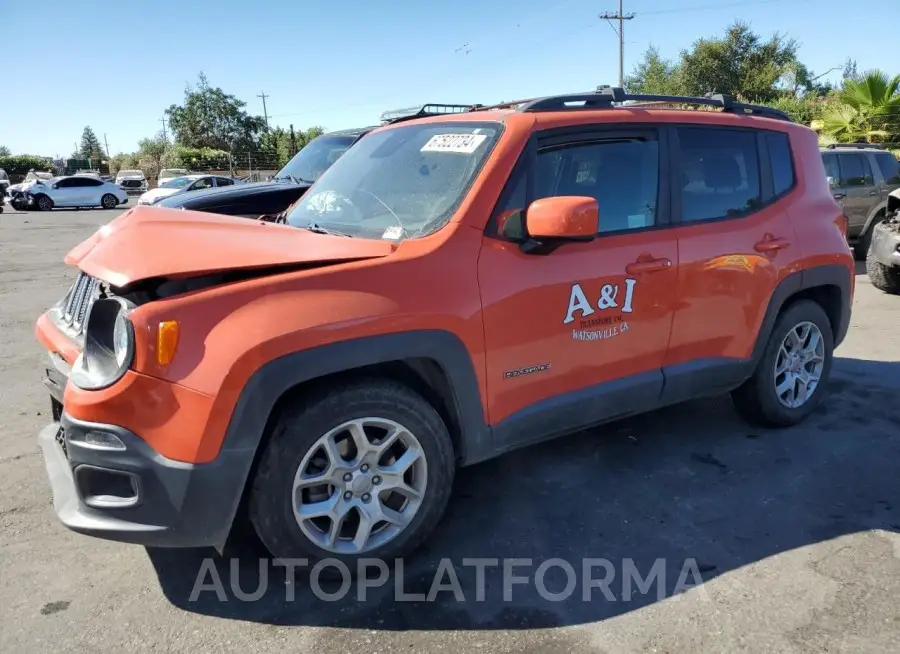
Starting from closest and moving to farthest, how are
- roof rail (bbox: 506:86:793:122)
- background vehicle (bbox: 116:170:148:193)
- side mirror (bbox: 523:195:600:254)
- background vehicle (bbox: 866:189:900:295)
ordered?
side mirror (bbox: 523:195:600:254), roof rail (bbox: 506:86:793:122), background vehicle (bbox: 866:189:900:295), background vehicle (bbox: 116:170:148:193)

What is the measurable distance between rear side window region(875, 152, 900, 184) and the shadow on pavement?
7.94 meters

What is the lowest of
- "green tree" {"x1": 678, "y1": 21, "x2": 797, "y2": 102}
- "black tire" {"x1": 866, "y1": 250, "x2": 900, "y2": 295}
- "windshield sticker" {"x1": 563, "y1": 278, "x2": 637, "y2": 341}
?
"black tire" {"x1": 866, "y1": 250, "x2": 900, "y2": 295}

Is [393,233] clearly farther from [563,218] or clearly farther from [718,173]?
[718,173]

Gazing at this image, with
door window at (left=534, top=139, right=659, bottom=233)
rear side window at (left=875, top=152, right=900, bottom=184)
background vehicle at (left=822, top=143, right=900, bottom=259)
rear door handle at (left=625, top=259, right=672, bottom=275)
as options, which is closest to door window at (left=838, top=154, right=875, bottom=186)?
background vehicle at (left=822, top=143, right=900, bottom=259)

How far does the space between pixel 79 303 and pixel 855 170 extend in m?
11.1

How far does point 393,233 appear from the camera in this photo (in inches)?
119

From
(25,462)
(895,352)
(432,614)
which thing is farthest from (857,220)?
(25,462)

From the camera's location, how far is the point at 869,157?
35.4 feet

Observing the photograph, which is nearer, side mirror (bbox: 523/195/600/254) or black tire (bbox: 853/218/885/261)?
side mirror (bbox: 523/195/600/254)

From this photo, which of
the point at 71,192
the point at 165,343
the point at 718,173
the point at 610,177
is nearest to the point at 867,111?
the point at 718,173

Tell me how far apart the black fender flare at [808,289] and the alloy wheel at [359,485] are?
7.43 feet

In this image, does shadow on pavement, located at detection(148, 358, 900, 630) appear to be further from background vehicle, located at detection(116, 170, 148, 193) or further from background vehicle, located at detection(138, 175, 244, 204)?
background vehicle, located at detection(116, 170, 148, 193)

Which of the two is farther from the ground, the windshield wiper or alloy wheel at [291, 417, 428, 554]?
the windshield wiper

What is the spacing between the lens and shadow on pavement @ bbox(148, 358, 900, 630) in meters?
2.65
